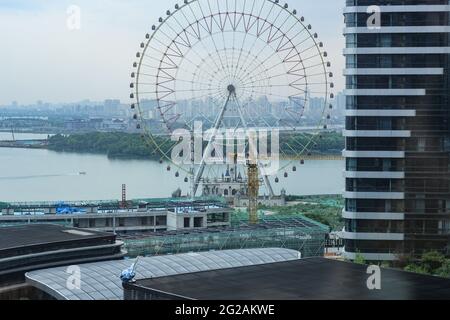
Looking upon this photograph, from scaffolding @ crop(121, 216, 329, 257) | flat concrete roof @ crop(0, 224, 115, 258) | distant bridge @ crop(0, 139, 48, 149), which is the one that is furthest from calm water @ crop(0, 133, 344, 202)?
flat concrete roof @ crop(0, 224, 115, 258)

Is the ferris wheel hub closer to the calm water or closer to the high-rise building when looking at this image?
the high-rise building

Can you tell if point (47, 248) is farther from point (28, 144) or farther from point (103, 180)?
point (28, 144)

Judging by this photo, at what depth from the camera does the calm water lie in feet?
49.6

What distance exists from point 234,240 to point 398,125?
2.11m

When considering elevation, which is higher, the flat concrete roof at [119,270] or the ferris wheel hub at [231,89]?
the ferris wheel hub at [231,89]

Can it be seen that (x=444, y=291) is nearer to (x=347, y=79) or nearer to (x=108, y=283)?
(x=108, y=283)

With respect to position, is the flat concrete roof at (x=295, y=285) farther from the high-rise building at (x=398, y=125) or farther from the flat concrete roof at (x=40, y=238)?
the flat concrete roof at (x=40, y=238)

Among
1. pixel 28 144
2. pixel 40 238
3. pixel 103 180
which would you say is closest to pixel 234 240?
pixel 40 238

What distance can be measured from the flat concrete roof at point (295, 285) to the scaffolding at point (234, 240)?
9.02 feet

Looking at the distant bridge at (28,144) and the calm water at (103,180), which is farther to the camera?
the distant bridge at (28,144)

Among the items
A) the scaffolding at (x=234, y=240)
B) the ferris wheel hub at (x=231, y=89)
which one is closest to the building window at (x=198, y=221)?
the ferris wheel hub at (x=231, y=89)

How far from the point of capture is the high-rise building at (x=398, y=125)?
200 inches
